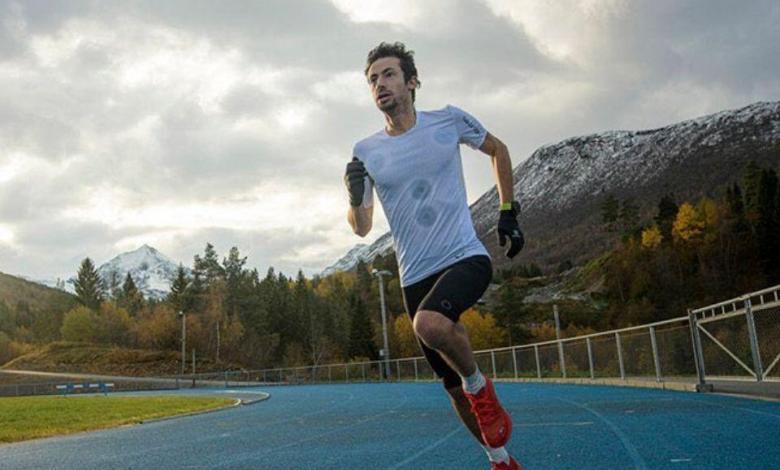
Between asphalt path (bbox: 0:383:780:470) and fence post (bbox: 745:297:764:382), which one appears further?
fence post (bbox: 745:297:764:382)

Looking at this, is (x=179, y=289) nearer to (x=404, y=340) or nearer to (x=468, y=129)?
(x=404, y=340)

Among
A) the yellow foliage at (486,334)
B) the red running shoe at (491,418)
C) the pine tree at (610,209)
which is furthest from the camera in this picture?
the pine tree at (610,209)

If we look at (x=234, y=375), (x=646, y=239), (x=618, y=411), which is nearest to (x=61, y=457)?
(x=618, y=411)

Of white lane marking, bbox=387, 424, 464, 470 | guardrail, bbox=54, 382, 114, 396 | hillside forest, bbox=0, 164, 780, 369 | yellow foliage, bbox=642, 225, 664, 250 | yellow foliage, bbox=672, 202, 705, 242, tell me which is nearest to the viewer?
white lane marking, bbox=387, 424, 464, 470

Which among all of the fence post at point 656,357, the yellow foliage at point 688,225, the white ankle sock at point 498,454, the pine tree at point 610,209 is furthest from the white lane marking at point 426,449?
the pine tree at point 610,209

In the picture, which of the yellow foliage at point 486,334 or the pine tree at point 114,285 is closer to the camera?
the yellow foliage at point 486,334

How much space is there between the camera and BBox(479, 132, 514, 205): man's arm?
3998 millimetres

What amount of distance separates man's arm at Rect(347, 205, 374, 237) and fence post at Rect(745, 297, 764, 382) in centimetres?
1007

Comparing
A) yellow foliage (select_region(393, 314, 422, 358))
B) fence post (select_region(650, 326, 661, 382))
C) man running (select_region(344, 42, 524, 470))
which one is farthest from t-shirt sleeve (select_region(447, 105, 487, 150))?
yellow foliage (select_region(393, 314, 422, 358))

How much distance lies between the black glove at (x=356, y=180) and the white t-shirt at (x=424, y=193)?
44mm

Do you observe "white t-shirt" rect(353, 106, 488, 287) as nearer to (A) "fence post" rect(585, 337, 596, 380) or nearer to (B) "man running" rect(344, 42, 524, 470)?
(B) "man running" rect(344, 42, 524, 470)

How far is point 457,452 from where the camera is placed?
6.94 meters

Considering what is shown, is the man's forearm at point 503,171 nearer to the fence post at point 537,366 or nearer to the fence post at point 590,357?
the fence post at point 590,357

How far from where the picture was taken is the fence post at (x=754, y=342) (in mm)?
12109
